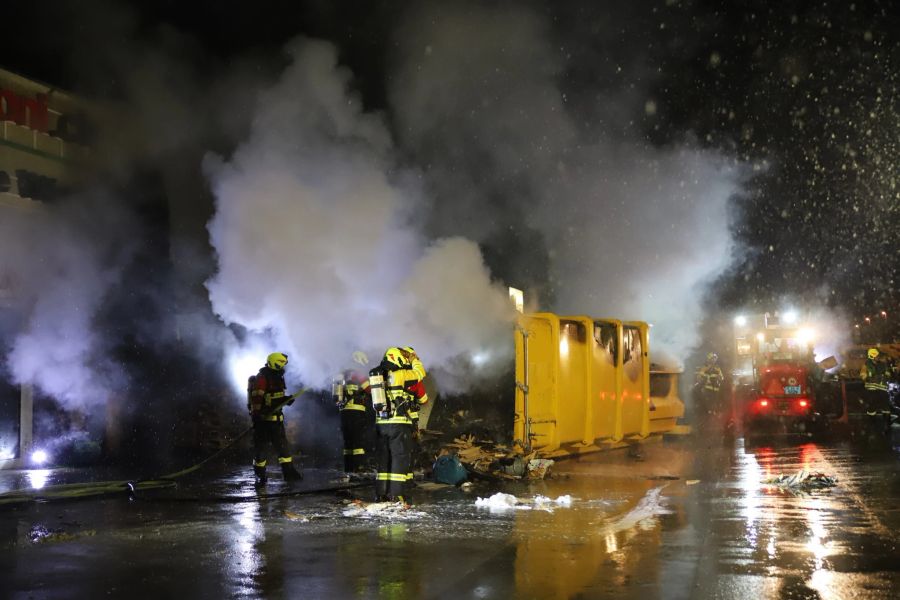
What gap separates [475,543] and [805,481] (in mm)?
5295

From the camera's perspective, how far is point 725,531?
768 cm

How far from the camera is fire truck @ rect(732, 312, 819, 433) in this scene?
62.8ft

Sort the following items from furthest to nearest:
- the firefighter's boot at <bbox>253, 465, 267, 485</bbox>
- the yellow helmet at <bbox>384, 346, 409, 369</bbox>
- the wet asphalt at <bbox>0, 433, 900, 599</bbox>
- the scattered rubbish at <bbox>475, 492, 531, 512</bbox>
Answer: the firefighter's boot at <bbox>253, 465, 267, 485</bbox> < the yellow helmet at <bbox>384, 346, 409, 369</bbox> < the scattered rubbish at <bbox>475, 492, 531, 512</bbox> < the wet asphalt at <bbox>0, 433, 900, 599</bbox>

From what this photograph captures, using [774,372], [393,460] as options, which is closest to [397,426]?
[393,460]

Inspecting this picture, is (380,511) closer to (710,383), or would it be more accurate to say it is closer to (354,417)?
(354,417)

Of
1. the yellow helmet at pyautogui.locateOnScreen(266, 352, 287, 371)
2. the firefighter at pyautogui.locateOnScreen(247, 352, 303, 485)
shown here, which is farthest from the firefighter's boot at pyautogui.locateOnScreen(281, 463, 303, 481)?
the yellow helmet at pyautogui.locateOnScreen(266, 352, 287, 371)

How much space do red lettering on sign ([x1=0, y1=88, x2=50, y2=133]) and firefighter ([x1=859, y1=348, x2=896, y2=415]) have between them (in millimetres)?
16371

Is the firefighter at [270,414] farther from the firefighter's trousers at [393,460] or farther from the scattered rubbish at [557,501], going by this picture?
the scattered rubbish at [557,501]

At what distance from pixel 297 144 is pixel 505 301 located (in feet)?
12.7

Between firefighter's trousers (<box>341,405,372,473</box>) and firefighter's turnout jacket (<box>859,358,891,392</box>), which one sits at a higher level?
firefighter's turnout jacket (<box>859,358,891,392</box>)

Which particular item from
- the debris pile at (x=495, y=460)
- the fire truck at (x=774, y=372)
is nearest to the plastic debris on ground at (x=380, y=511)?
the debris pile at (x=495, y=460)

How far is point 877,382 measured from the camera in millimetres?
18453

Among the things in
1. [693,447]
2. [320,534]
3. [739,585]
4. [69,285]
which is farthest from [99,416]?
[739,585]

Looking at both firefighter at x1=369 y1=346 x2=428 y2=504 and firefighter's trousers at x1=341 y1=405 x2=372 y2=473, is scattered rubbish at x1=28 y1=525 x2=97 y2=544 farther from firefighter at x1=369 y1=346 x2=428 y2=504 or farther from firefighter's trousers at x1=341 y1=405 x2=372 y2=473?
firefighter's trousers at x1=341 y1=405 x2=372 y2=473
